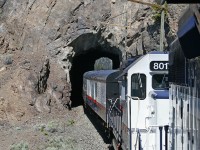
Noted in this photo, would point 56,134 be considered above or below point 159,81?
below

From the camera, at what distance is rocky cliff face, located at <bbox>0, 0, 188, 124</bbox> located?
34.3 meters

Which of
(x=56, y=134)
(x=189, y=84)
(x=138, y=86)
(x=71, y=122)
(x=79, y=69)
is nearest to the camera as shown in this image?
(x=189, y=84)

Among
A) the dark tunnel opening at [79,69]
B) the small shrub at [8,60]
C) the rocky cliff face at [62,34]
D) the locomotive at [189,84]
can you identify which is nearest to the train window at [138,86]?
the locomotive at [189,84]

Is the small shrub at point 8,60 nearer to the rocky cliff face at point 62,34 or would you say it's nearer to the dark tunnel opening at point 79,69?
the rocky cliff face at point 62,34

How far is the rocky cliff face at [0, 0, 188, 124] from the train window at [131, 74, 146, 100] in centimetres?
2203

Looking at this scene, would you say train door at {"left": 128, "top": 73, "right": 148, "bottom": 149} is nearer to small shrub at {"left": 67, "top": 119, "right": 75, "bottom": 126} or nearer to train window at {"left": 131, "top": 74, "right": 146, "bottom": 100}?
train window at {"left": 131, "top": 74, "right": 146, "bottom": 100}

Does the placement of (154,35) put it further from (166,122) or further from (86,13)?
(166,122)

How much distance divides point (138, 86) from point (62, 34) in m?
25.9

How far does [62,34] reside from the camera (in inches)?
1449

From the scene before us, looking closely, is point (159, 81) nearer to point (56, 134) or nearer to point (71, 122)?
point (56, 134)

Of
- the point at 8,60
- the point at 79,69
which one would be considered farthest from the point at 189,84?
the point at 79,69

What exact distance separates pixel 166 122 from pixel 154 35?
25.4 metres

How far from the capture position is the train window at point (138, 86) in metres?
11.4

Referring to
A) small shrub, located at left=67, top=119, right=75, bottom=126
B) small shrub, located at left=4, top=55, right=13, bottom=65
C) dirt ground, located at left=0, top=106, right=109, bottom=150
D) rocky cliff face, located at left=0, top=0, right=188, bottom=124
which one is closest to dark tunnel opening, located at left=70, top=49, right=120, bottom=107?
rocky cliff face, located at left=0, top=0, right=188, bottom=124
